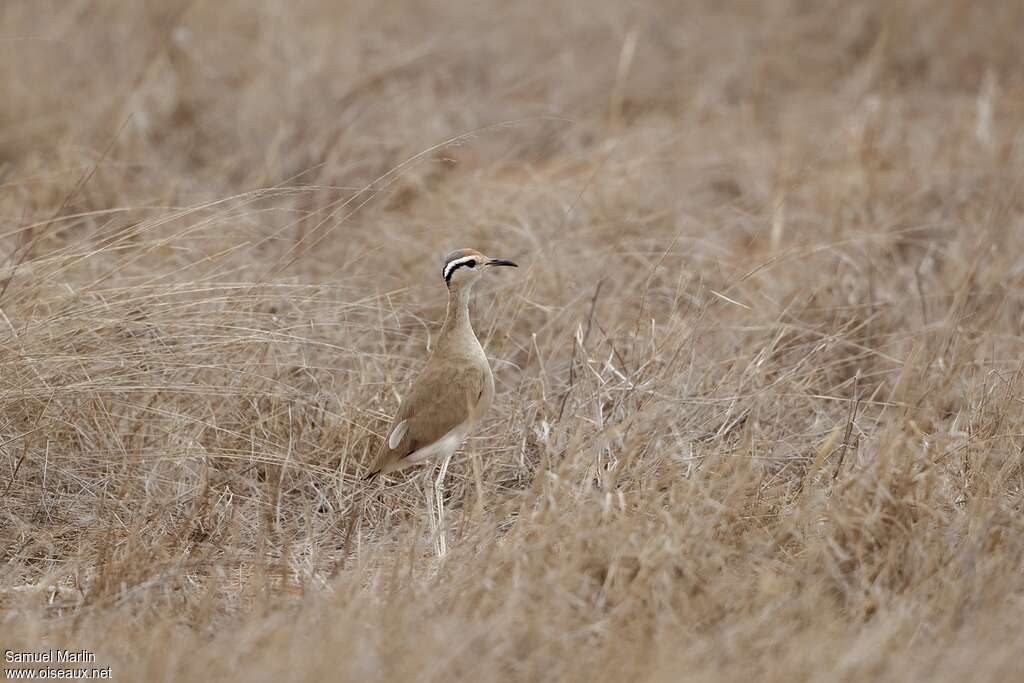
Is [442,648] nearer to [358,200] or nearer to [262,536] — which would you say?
[262,536]

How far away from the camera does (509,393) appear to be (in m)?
4.62

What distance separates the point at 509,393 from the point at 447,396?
2.60 feet

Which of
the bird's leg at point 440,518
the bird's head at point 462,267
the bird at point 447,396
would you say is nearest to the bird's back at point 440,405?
the bird at point 447,396

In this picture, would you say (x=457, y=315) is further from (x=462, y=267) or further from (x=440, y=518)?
(x=440, y=518)

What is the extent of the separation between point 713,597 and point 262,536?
1207mm

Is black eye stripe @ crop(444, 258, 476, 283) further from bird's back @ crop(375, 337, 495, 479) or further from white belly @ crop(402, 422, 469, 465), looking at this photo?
white belly @ crop(402, 422, 469, 465)

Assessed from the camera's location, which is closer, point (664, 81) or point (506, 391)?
point (506, 391)

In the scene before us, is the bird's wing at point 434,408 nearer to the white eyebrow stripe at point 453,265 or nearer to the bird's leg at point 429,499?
the bird's leg at point 429,499

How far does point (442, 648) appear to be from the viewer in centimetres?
288

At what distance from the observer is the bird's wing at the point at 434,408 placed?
12.6 feet

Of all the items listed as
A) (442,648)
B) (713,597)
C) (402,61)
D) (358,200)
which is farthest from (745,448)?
(402,61)

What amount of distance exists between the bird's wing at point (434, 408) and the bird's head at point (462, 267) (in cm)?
29

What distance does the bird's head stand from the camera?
397 centimetres

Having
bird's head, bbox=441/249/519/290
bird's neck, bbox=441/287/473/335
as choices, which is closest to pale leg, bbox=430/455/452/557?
bird's neck, bbox=441/287/473/335
